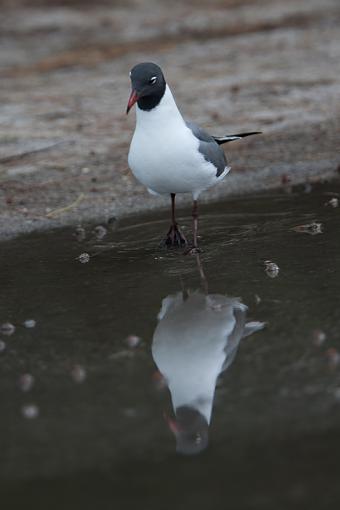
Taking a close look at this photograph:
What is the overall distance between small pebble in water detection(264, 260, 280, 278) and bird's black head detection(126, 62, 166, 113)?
4.14 ft

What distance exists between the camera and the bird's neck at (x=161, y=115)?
6.59m

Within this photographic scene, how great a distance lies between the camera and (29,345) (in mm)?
5535

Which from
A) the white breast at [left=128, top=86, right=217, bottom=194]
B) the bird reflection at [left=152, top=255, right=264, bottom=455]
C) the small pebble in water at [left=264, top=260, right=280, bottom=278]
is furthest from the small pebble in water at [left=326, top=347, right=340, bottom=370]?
the white breast at [left=128, top=86, right=217, bottom=194]

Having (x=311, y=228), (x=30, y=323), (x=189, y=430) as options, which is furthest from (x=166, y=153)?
(x=189, y=430)

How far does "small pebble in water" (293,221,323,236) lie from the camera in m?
7.10

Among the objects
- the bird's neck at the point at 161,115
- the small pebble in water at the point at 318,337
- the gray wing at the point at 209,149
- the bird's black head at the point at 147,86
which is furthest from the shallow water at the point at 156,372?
the bird's black head at the point at 147,86

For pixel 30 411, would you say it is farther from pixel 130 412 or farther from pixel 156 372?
pixel 156 372

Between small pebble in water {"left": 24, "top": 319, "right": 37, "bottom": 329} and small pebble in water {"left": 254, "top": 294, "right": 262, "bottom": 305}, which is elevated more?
small pebble in water {"left": 24, "top": 319, "right": 37, "bottom": 329}

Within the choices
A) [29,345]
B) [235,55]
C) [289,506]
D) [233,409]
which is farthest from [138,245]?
[235,55]

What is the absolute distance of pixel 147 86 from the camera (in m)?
6.62

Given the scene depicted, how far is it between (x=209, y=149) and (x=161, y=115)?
1.46ft

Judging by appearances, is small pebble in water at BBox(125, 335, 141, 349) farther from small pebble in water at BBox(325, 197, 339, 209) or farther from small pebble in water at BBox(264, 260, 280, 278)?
small pebble in water at BBox(325, 197, 339, 209)

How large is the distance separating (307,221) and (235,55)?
563cm

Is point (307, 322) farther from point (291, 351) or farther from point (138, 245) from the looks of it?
point (138, 245)
